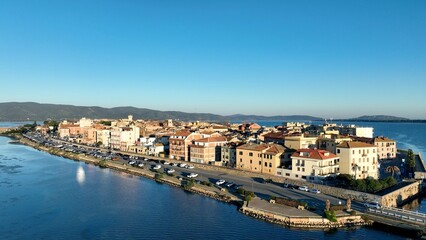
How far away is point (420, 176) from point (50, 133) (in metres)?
97.4

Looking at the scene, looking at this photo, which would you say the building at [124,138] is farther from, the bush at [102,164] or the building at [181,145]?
the building at [181,145]

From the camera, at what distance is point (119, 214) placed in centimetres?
2784

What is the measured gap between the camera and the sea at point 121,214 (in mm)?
23609

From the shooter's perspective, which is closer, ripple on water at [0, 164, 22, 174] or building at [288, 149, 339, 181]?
building at [288, 149, 339, 181]

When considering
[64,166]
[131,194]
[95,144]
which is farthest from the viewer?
[95,144]

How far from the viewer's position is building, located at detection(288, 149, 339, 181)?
35.3 metres

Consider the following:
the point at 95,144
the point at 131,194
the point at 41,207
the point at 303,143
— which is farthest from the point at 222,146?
the point at 95,144

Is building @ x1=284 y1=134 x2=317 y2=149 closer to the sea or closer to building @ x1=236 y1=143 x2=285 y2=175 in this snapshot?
building @ x1=236 y1=143 x2=285 y2=175

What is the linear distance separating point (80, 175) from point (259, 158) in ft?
68.0

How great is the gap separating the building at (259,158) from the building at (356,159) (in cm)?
610

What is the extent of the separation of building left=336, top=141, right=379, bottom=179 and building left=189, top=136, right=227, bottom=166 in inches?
628

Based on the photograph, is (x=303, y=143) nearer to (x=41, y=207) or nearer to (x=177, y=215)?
(x=177, y=215)


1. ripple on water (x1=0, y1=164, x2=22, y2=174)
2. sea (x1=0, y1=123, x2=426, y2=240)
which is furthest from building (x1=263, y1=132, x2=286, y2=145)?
ripple on water (x1=0, y1=164, x2=22, y2=174)

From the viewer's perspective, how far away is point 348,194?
2997cm
